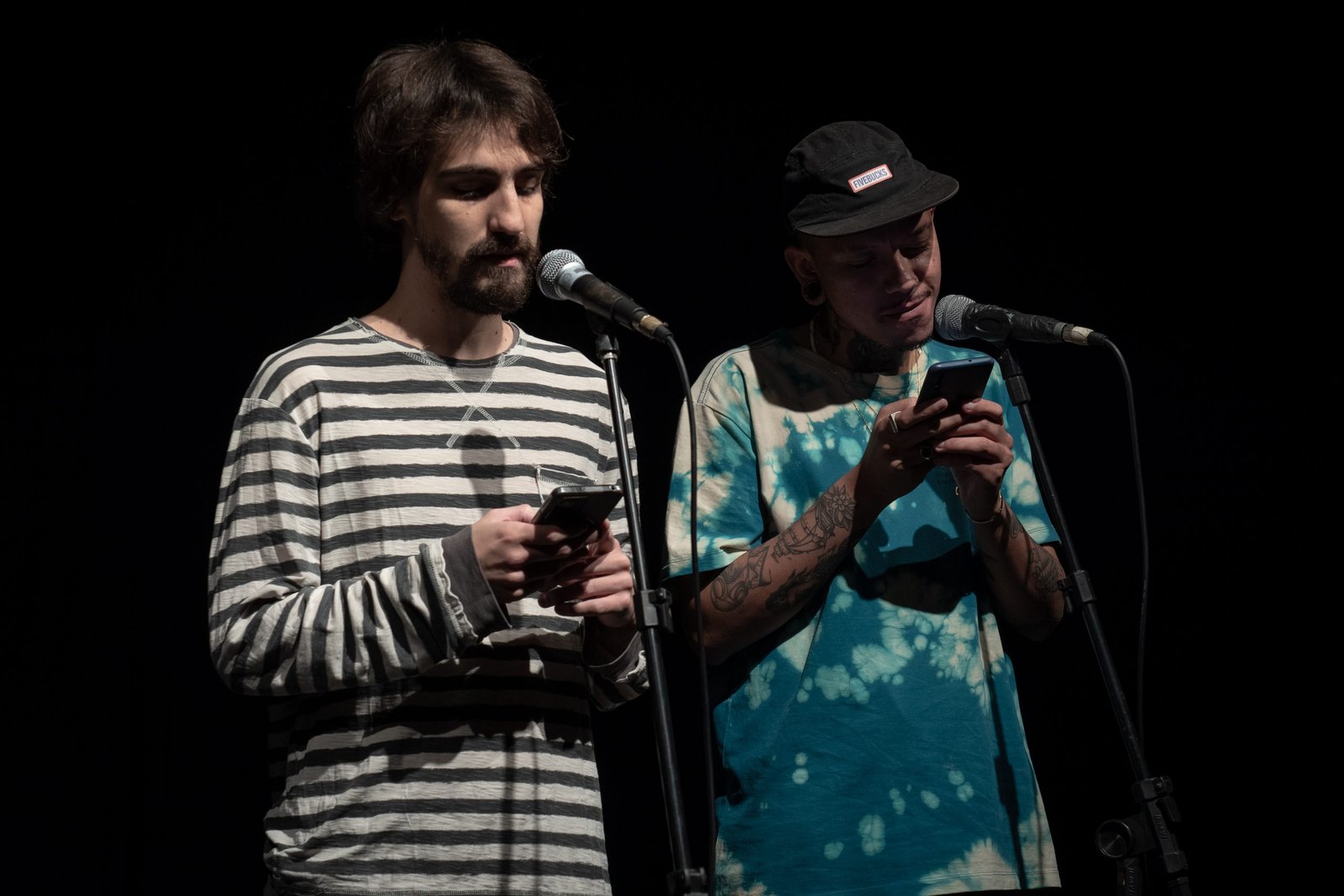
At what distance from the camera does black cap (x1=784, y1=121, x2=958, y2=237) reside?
212 cm

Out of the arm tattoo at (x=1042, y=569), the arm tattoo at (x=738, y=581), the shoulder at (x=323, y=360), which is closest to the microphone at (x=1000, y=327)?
the arm tattoo at (x=1042, y=569)

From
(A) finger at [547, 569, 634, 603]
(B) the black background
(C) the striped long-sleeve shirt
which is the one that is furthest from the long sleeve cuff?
(B) the black background

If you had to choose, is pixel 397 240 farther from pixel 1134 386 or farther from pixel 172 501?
pixel 1134 386

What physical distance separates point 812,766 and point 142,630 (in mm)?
1412

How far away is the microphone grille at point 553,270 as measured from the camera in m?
1.73

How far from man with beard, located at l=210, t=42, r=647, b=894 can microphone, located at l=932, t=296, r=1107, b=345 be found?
0.56m

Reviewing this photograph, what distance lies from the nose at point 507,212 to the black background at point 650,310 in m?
0.40

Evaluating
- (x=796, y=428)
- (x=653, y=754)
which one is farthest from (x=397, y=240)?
(x=653, y=754)

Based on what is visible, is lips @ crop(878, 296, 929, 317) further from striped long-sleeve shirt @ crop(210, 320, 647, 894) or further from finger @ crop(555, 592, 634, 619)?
finger @ crop(555, 592, 634, 619)

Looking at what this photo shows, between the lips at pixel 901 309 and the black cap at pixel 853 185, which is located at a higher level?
the black cap at pixel 853 185

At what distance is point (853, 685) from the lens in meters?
1.96

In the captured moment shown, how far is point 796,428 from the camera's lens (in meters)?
2.14

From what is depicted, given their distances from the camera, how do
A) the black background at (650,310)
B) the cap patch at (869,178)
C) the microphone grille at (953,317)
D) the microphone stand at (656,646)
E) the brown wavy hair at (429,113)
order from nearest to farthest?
the microphone stand at (656,646), the brown wavy hair at (429,113), the microphone grille at (953,317), the cap patch at (869,178), the black background at (650,310)

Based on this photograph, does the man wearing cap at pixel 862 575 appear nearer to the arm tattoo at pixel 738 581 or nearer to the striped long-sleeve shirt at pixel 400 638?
the arm tattoo at pixel 738 581
